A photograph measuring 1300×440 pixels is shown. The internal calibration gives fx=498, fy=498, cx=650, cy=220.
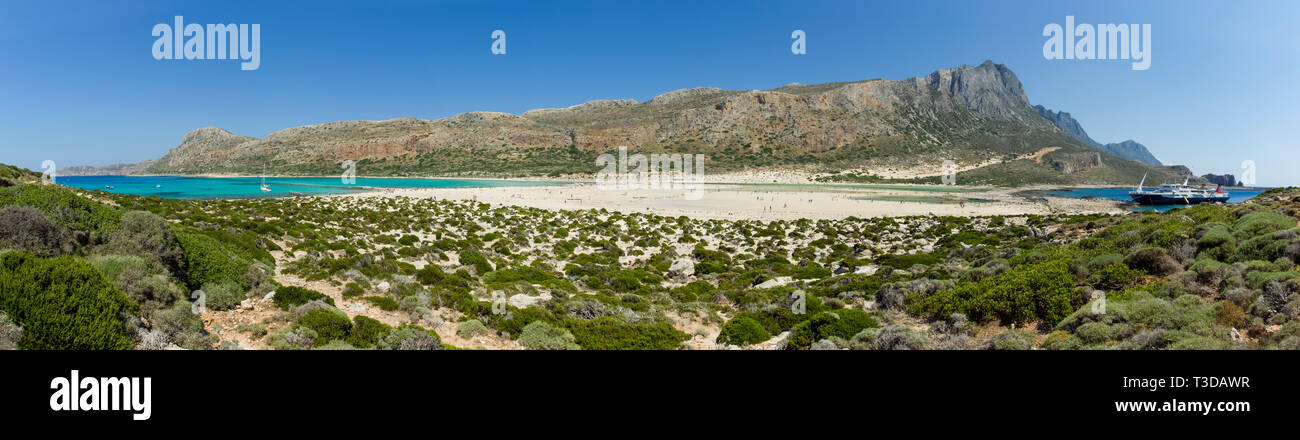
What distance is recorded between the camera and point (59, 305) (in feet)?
16.0

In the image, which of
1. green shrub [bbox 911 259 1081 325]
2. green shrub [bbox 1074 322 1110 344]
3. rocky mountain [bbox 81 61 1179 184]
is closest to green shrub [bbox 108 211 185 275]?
green shrub [bbox 911 259 1081 325]

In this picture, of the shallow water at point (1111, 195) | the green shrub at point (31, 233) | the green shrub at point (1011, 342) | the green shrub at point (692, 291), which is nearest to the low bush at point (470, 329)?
the green shrub at point (692, 291)

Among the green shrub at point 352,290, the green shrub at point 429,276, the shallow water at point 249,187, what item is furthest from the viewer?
the shallow water at point 249,187

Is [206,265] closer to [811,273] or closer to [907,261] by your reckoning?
[811,273]

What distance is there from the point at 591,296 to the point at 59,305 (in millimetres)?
8000

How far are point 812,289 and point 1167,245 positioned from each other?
23.6ft

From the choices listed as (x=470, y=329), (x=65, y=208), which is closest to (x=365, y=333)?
(x=470, y=329)

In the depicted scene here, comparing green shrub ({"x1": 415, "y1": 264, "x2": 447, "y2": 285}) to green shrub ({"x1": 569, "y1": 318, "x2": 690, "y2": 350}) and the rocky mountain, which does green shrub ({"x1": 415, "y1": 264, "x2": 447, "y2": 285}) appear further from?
the rocky mountain

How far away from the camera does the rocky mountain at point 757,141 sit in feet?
410

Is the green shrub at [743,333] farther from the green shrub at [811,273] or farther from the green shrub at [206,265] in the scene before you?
the green shrub at [206,265]

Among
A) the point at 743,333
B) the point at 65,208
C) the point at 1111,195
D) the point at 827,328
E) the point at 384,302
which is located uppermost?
the point at 1111,195

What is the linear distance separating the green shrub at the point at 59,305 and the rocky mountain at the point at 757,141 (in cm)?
11314

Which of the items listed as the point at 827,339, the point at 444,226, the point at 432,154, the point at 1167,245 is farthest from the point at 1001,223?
the point at 432,154
